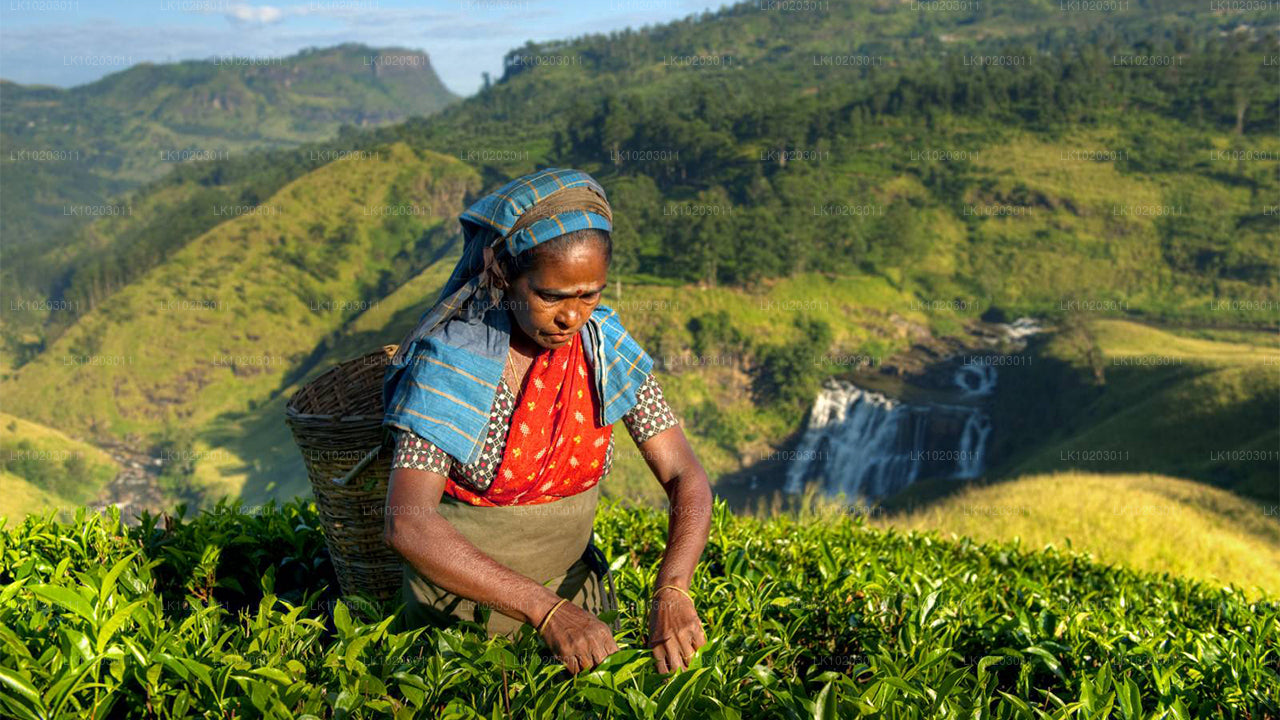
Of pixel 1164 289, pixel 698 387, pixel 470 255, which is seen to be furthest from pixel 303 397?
pixel 1164 289

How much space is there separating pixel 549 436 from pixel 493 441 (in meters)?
0.17

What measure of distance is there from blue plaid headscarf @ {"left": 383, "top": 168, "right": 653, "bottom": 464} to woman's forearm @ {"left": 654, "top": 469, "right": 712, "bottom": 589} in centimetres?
53

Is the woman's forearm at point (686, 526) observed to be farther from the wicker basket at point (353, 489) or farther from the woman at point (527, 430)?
the wicker basket at point (353, 489)

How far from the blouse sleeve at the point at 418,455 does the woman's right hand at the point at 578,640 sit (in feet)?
1.71

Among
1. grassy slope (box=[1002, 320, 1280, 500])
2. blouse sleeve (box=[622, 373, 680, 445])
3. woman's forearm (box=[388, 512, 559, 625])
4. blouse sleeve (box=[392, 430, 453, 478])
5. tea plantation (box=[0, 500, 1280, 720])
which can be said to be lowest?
grassy slope (box=[1002, 320, 1280, 500])

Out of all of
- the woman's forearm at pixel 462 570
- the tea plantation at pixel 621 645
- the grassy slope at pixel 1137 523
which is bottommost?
the grassy slope at pixel 1137 523

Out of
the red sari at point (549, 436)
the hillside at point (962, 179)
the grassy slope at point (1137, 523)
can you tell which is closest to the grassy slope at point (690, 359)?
the hillside at point (962, 179)

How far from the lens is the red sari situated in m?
2.65

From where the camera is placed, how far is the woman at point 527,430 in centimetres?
235

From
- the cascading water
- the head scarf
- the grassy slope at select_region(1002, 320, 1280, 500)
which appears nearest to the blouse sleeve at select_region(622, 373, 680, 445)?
the head scarf

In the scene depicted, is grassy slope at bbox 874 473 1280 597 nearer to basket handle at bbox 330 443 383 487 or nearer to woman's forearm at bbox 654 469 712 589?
woman's forearm at bbox 654 469 712 589

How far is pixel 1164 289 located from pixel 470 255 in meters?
68.9

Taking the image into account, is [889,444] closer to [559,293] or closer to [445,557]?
[559,293]

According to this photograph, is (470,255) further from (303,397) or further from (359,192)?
(359,192)
